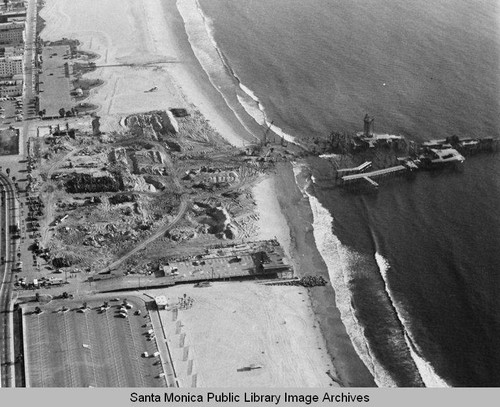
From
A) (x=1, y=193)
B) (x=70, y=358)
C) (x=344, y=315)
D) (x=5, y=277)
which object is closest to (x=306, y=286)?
(x=344, y=315)

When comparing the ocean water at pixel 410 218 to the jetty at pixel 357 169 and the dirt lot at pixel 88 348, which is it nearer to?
the jetty at pixel 357 169

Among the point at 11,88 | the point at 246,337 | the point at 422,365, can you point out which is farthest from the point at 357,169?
the point at 11,88

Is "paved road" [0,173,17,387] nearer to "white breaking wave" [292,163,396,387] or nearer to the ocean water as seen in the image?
"white breaking wave" [292,163,396,387]

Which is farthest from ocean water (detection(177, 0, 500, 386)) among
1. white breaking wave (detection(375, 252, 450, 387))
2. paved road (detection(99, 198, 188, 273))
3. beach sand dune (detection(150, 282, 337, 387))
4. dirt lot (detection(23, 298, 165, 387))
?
dirt lot (detection(23, 298, 165, 387))

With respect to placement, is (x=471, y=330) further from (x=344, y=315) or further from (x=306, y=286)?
(x=306, y=286)

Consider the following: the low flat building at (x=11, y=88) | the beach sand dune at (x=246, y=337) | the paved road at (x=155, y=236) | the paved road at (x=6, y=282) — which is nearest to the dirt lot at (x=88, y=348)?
the paved road at (x=6, y=282)

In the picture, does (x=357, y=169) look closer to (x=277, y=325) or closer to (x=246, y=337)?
(x=277, y=325)
